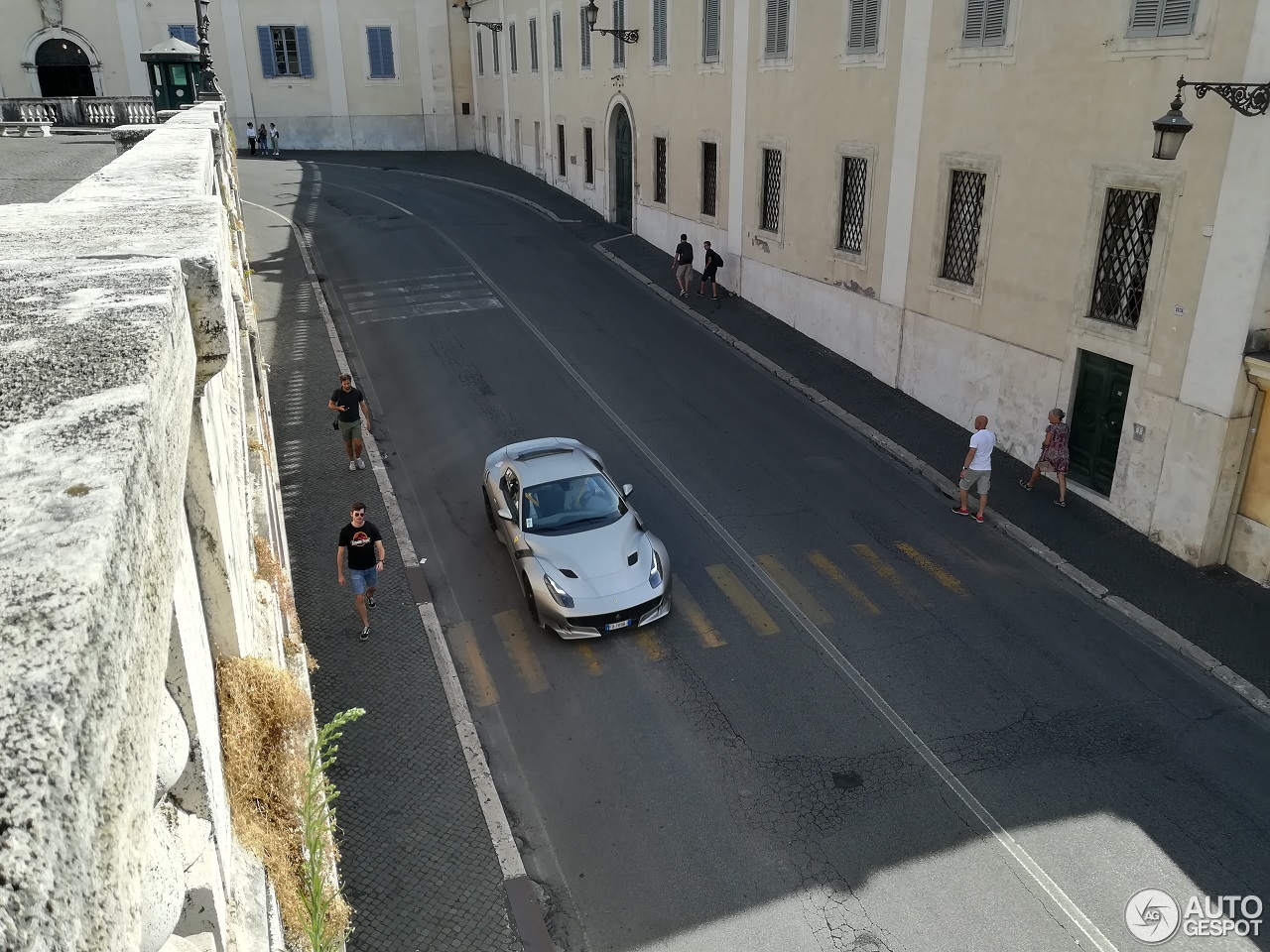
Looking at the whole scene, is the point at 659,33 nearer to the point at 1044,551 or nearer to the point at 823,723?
the point at 1044,551

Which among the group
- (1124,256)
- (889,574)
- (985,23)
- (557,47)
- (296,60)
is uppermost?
(296,60)

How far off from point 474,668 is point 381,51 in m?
48.6

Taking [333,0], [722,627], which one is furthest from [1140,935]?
[333,0]

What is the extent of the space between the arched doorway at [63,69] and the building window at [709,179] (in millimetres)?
36458

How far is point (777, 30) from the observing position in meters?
21.9

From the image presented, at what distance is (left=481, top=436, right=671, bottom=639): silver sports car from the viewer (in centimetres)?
1098

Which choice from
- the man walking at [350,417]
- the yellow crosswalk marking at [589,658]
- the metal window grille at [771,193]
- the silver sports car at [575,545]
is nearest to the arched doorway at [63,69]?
the metal window grille at [771,193]

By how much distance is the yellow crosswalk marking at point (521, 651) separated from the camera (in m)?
10.7

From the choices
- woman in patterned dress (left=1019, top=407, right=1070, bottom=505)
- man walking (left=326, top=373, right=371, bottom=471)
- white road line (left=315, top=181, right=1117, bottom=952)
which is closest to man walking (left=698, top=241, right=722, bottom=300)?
white road line (left=315, top=181, right=1117, bottom=952)

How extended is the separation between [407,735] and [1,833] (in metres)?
9.19

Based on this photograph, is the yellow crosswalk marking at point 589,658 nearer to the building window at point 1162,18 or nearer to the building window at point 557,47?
the building window at point 1162,18

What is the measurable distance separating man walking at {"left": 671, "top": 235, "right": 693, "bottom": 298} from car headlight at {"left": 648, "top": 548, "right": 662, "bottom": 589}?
14701 mm

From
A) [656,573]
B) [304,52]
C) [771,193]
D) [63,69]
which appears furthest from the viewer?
[304,52]

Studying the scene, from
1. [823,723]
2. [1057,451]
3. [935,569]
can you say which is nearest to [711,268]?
[1057,451]
